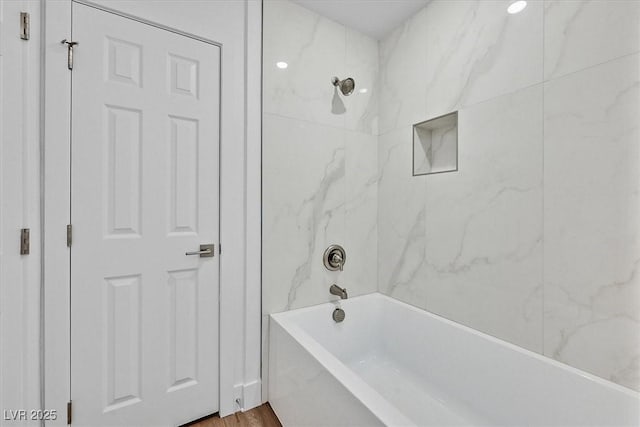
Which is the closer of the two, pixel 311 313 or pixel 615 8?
pixel 615 8

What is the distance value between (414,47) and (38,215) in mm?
2147

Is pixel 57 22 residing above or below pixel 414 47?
below

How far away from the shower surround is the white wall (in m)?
0.98

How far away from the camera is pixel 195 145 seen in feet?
4.98

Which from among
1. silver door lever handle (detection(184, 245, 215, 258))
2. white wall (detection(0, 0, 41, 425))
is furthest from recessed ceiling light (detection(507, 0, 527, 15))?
white wall (detection(0, 0, 41, 425))

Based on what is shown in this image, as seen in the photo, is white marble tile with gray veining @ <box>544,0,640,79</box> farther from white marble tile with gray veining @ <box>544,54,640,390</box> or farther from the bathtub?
the bathtub

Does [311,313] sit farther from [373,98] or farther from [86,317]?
[373,98]

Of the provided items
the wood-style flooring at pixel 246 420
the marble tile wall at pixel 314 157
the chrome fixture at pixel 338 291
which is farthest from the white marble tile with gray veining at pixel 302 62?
the wood-style flooring at pixel 246 420

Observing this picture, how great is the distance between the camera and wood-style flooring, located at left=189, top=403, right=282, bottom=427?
154cm

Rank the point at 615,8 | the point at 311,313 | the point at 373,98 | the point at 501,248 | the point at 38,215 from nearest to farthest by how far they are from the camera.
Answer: the point at 615,8 → the point at 38,215 → the point at 501,248 → the point at 311,313 → the point at 373,98

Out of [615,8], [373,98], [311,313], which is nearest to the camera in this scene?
[615,8]

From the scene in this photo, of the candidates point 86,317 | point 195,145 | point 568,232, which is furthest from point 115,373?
point 568,232

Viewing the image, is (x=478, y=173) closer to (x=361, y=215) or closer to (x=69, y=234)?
(x=361, y=215)

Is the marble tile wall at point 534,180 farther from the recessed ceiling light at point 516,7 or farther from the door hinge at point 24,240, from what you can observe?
the door hinge at point 24,240
